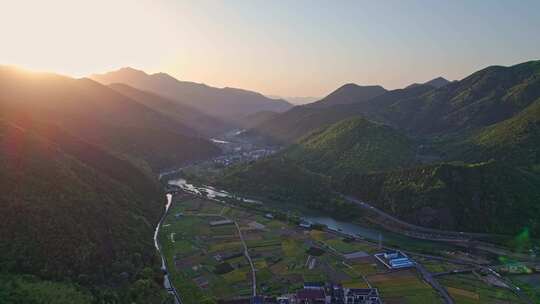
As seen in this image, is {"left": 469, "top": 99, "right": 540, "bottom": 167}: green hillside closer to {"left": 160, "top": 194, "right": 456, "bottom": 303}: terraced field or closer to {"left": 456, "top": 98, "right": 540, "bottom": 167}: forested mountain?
{"left": 456, "top": 98, "right": 540, "bottom": 167}: forested mountain

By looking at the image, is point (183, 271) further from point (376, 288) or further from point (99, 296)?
point (376, 288)

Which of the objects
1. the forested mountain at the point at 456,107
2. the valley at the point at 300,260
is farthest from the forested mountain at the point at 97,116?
the forested mountain at the point at 456,107

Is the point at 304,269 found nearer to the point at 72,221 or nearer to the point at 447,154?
the point at 72,221

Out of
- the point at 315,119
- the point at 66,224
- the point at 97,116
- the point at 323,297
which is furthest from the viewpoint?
the point at 315,119

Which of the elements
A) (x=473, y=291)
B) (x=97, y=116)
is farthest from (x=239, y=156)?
(x=473, y=291)

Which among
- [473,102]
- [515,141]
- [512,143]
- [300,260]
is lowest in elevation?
[300,260]

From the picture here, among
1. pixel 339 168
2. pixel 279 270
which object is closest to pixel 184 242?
pixel 279 270

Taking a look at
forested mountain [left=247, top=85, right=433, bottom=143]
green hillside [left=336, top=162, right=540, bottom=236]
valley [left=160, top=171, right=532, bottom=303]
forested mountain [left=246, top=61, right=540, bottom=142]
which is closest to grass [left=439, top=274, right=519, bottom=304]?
valley [left=160, top=171, right=532, bottom=303]
